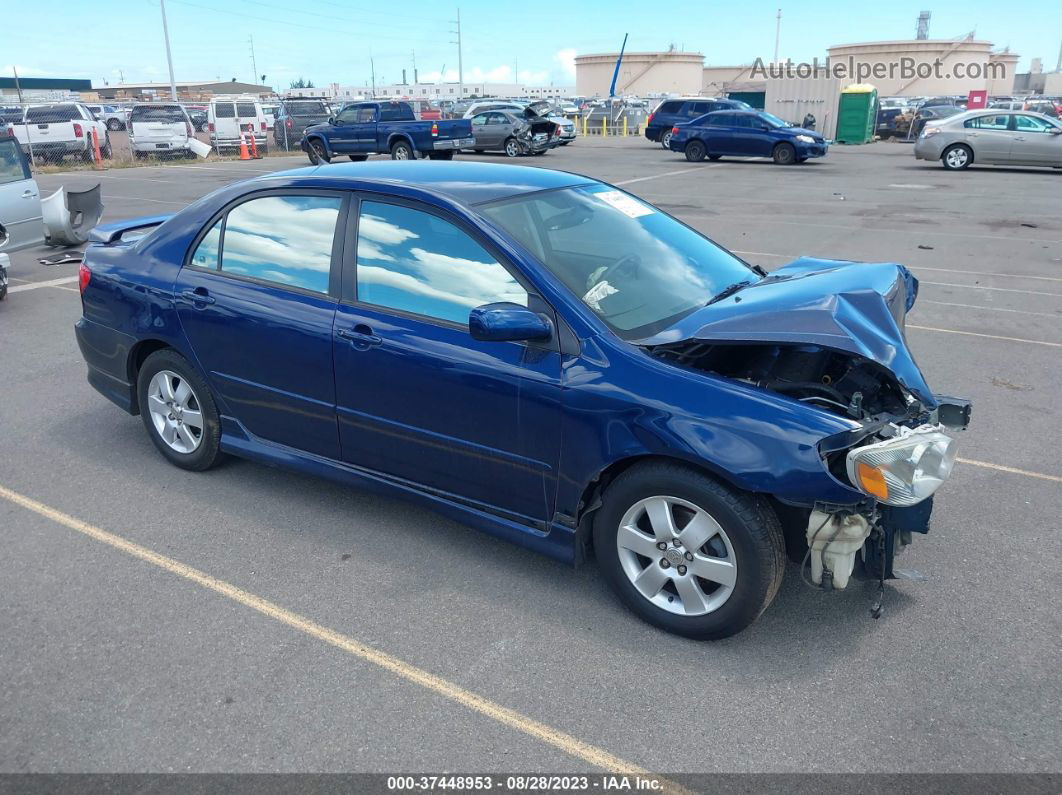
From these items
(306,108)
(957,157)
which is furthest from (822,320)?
(306,108)

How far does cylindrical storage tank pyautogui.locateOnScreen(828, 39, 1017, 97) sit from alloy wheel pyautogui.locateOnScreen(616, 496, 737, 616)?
88380 mm

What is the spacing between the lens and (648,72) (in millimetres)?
95312

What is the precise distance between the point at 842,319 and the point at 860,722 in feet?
4.70

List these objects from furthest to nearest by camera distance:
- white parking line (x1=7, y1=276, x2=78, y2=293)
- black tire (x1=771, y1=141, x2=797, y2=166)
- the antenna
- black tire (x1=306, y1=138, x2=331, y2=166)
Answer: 1. the antenna
2. black tire (x1=306, y1=138, x2=331, y2=166)
3. black tire (x1=771, y1=141, x2=797, y2=166)
4. white parking line (x1=7, y1=276, x2=78, y2=293)

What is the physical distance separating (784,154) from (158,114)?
66.7 feet

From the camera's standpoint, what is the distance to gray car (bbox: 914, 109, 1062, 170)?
21.4 metres

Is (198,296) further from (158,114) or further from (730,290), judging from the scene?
(158,114)

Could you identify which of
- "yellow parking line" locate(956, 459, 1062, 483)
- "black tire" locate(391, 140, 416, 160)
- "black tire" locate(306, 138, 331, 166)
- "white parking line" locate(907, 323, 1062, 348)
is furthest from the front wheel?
"yellow parking line" locate(956, 459, 1062, 483)

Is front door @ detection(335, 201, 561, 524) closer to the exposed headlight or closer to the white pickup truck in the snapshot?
the exposed headlight

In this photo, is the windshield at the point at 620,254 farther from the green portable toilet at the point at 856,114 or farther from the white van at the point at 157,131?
the green portable toilet at the point at 856,114

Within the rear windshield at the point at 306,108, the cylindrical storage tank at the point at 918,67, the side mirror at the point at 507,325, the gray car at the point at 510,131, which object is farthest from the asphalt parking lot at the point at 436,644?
the cylindrical storage tank at the point at 918,67

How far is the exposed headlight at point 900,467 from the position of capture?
9.50 feet

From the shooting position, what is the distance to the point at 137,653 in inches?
128

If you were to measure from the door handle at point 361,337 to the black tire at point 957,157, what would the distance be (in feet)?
75.6
